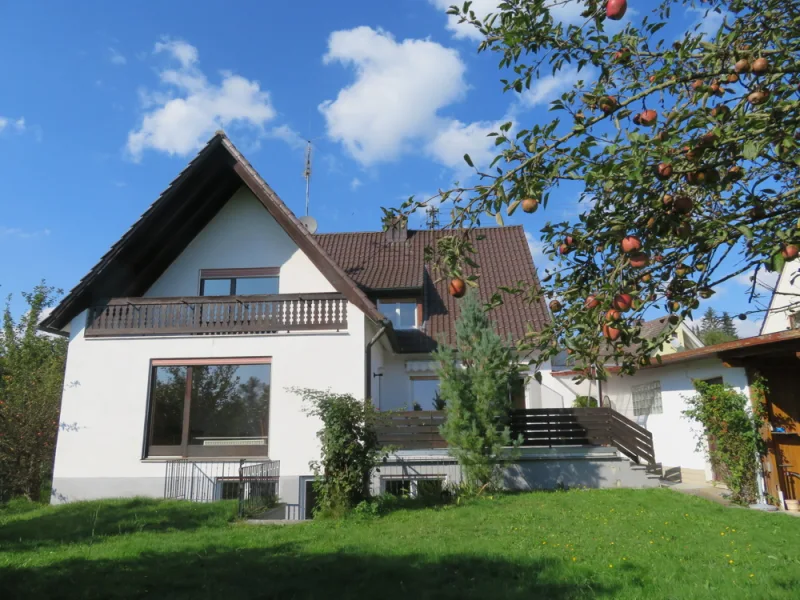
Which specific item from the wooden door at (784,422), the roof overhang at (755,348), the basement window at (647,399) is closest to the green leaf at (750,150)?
the roof overhang at (755,348)

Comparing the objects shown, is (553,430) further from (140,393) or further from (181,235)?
(181,235)

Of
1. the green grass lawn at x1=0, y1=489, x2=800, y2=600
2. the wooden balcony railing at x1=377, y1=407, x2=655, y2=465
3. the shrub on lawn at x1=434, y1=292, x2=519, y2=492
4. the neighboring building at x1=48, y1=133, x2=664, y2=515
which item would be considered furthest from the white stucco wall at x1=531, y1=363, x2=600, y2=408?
the green grass lawn at x1=0, y1=489, x2=800, y2=600

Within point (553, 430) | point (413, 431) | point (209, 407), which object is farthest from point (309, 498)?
point (553, 430)

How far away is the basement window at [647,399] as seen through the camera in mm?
16938

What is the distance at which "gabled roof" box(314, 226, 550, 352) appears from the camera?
17.7m

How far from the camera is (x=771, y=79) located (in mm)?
3641

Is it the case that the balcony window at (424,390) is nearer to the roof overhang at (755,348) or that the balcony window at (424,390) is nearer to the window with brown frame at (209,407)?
the window with brown frame at (209,407)

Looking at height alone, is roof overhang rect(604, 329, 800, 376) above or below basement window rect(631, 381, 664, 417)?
above

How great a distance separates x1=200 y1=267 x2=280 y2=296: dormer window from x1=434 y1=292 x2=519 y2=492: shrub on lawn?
5190 millimetres

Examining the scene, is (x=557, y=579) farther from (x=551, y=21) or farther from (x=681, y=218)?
(x=551, y=21)

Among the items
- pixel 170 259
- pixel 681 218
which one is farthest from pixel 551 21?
pixel 170 259

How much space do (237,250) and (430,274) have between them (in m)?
7.09

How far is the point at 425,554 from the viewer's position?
22.7ft

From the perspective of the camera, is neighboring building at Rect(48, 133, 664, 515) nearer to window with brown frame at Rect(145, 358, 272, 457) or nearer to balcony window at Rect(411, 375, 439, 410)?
window with brown frame at Rect(145, 358, 272, 457)
